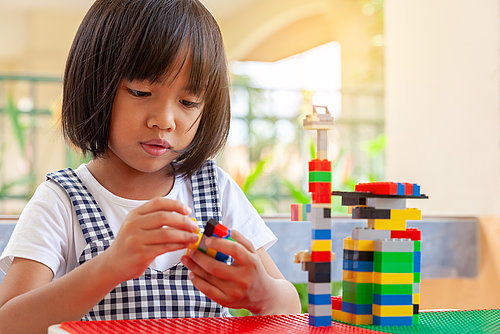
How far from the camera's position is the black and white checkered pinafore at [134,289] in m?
0.96

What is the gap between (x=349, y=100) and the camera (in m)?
5.70

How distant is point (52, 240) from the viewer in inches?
37.9

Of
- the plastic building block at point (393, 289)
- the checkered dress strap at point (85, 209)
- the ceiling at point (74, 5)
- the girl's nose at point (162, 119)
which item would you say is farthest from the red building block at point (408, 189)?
the ceiling at point (74, 5)

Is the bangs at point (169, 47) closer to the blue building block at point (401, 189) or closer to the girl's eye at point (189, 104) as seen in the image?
the girl's eye at point (189, 104)

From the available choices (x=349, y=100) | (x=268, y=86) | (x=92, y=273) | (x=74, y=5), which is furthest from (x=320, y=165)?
(x=74, y=5)

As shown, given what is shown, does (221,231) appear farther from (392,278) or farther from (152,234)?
(392,278)

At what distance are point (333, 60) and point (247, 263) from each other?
18.8ft

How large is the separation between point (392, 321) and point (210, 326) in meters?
0.21

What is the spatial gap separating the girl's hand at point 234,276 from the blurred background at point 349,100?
31.2 inches

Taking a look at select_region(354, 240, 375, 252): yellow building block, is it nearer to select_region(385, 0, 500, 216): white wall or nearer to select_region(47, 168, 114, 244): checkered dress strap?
select_region(47, 168, 114, 244): checkered dress strap

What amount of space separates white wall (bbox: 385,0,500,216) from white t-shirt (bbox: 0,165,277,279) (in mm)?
1056

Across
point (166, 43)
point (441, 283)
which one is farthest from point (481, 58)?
point (166, 43)

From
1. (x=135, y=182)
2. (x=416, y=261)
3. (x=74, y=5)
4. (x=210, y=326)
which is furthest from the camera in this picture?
(x=74, y=5)

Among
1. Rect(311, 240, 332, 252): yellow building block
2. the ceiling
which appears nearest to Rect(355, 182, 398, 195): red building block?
Rect(311, 240, 332, 252): yellow building block
